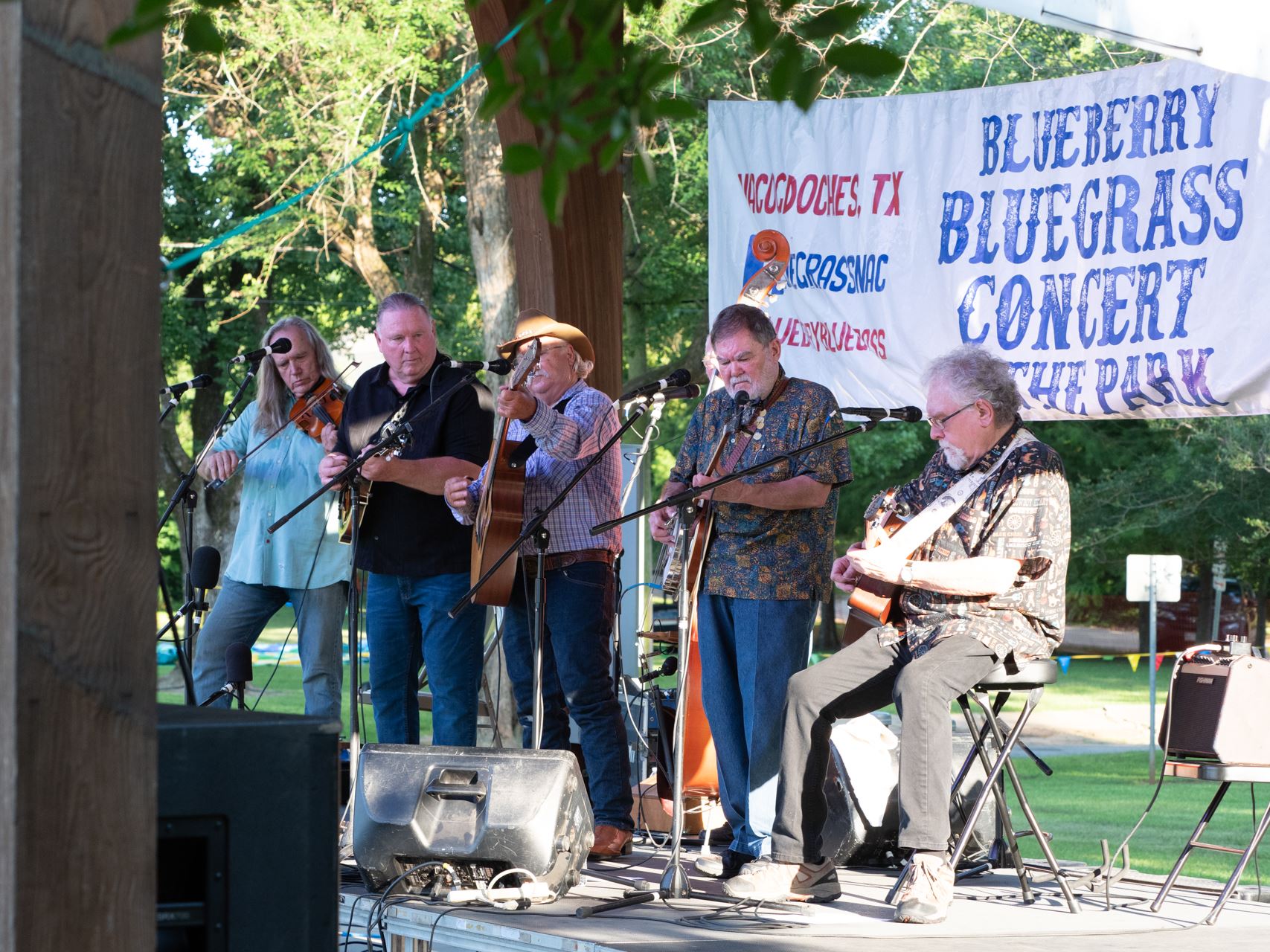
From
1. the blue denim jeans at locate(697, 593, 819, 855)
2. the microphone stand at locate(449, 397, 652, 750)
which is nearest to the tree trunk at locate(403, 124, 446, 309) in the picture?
the microphone stand at locate(449, 397, 652, 750)

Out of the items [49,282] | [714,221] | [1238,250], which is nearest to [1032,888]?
[1238,250]

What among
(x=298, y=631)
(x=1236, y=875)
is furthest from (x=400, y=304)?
(x=1236, y=875)

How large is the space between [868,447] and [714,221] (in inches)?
532

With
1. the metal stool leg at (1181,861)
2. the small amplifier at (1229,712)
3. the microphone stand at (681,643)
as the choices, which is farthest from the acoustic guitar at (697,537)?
the metal stool leg at (1181,861)

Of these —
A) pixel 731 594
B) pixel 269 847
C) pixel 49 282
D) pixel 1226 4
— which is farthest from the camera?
pixel 731 594

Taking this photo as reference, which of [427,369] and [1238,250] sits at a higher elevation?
[1238,250]

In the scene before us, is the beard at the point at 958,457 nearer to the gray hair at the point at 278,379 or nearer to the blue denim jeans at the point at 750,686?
the blue denim jeans at the point at 750,686

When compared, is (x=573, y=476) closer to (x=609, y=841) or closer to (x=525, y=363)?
(x=525, y=363)

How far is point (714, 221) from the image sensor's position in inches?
269

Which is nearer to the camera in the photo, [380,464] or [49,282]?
[49,282]

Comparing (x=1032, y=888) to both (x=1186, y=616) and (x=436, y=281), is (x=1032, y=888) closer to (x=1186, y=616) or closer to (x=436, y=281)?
(x=436, y=281)

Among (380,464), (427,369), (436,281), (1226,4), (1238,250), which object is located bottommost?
(380,464)

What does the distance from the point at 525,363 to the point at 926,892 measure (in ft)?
6.49

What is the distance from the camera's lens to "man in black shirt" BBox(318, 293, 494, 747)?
5051mm
